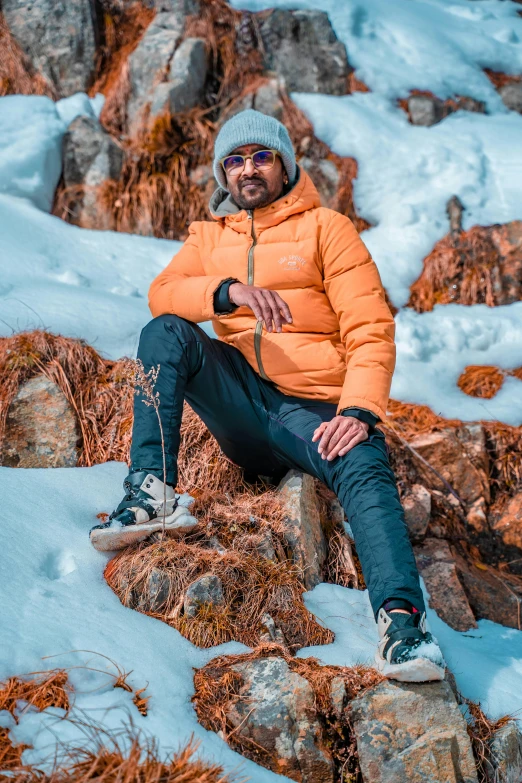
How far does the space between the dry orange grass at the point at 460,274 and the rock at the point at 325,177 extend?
3.57 feet

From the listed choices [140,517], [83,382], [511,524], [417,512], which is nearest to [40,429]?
[83,382]

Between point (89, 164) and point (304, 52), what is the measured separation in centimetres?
251

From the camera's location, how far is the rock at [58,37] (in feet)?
20.7

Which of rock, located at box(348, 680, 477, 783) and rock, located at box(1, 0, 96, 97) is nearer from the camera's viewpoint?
rock, located at box(348, 680, 477, 783)

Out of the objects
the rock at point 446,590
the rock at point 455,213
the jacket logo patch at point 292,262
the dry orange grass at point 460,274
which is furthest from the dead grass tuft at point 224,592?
the rock at point 455,213

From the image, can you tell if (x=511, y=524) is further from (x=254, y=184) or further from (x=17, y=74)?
(x=17, y=74)

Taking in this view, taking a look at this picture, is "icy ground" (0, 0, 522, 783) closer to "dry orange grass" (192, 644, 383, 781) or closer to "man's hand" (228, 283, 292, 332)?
"dry orange grass" (192, 644, 383, 781)

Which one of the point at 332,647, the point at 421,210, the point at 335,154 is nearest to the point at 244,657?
the point at 332,647

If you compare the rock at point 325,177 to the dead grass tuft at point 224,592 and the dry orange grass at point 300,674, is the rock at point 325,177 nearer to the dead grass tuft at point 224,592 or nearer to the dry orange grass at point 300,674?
the dead grass tuft at point 224,592

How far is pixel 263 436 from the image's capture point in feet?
9.48

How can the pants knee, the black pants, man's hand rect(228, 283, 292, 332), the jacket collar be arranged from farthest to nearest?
the jacket collar < the pants knee < man's hand rect(228, 283, 292, 332) < the black pants

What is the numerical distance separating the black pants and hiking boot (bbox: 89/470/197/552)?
63mm

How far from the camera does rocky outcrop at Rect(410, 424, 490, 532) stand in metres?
3.81

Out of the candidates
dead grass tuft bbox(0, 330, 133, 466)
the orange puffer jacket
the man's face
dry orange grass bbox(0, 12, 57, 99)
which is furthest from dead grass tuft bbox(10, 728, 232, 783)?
dry orange grass bbox(0, 12, 57, 99)
